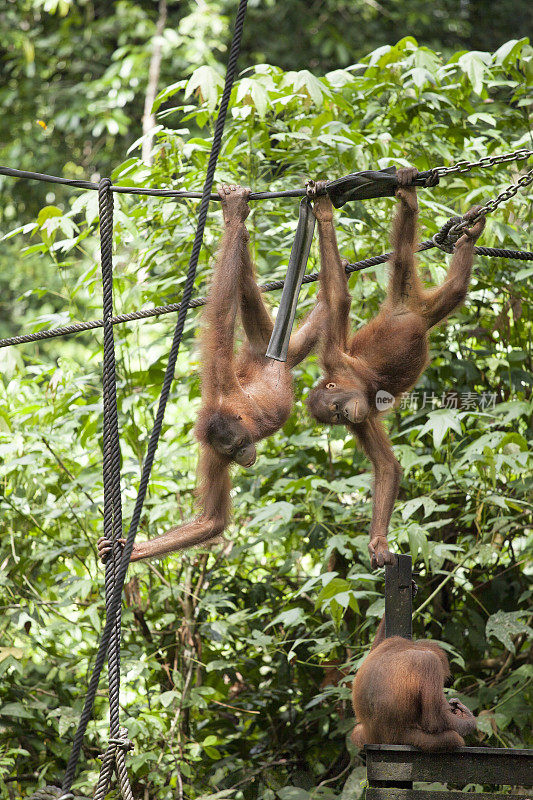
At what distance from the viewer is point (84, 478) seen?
3.84m

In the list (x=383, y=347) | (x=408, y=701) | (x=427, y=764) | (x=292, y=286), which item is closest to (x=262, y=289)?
(x=383, y=347)

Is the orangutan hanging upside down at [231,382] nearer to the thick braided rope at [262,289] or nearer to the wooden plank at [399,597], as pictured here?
the thick braided rope at [262,289]

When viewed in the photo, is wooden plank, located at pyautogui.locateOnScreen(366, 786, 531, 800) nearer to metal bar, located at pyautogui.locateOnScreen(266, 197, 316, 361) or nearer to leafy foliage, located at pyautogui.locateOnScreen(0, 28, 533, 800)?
metal bar, located at pyautogui.locateOnScreen(266, 197, 316, 361)

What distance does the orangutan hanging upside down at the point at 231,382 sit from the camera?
7.76ft

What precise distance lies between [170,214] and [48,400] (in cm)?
103

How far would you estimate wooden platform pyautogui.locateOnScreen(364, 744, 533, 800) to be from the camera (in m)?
2.19

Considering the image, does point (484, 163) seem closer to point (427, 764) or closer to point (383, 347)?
point (383, 347)

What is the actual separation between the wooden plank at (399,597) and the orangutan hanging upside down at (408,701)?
46 millimetres

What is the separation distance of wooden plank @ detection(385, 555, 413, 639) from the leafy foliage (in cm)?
90

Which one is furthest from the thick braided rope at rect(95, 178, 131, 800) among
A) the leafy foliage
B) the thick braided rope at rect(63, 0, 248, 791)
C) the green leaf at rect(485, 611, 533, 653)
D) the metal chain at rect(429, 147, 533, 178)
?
the green leaf at rect(485, 611, 533, 653)

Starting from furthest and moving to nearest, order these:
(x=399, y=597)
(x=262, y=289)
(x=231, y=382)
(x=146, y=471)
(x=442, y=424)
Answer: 1. (x=442, y=424)
2. (x=262, y=289)
3. (x=399, y=597)
4. (x=231, y=382)
5. (x=146, y=471)

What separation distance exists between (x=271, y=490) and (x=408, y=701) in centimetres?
165

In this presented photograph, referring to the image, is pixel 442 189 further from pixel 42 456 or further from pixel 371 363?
pixel 42 456

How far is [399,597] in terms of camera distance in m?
2.55
